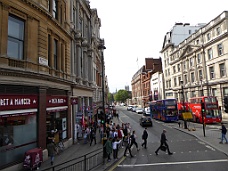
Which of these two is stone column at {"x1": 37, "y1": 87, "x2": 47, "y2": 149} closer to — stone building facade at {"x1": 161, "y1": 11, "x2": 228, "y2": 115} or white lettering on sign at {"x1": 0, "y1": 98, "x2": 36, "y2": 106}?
white lettering on sign at {"x1": 0, "y1": 98, "x2": 36, "y2": 106}

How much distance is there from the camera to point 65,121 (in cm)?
1641

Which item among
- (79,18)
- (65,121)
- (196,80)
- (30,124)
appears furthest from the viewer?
(196,80)

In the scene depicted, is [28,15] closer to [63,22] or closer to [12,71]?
[12,71]

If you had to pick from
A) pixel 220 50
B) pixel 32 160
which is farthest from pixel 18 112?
pixel 220 50

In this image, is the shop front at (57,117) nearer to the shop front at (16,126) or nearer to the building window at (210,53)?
the shop front at (16,126)

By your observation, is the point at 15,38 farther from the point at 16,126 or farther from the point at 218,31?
the point at 218,31

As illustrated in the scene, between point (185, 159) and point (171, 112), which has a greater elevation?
point (171, 112)

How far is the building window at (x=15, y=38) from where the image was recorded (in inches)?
414

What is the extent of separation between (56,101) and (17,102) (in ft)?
14.3

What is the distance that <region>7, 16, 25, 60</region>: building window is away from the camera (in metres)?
10.5

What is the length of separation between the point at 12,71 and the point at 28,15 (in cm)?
397

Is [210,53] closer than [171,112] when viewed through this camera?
No

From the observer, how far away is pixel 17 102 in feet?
33.9

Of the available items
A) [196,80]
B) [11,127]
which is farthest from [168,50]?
[11,127]
